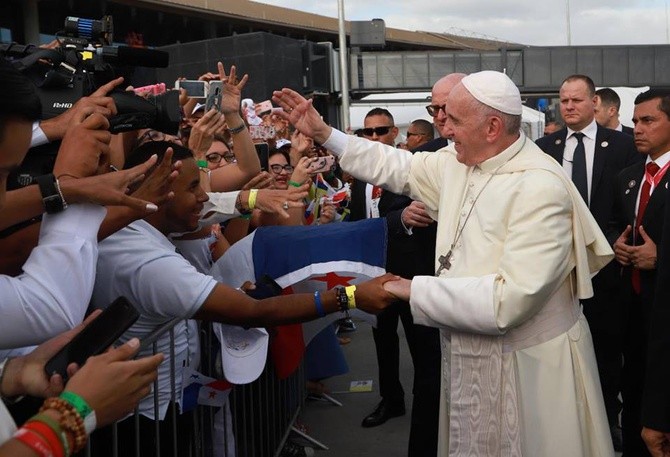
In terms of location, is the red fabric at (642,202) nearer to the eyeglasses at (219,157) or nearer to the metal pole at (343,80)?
the eyeglasses at (219,157)

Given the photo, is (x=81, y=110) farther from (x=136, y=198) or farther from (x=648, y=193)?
(x=648, y=193)

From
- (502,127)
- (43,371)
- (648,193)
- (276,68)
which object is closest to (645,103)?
(648,193)

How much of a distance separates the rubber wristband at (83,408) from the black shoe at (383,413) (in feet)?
14.1

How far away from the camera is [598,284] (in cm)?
564

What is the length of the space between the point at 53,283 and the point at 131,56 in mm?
1193

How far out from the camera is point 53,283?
2357mm

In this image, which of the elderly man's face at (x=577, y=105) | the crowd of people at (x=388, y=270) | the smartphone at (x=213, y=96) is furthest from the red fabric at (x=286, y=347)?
the elderly man's face at (x=577, y=105)

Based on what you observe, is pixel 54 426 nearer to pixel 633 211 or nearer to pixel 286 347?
pixel 286 347

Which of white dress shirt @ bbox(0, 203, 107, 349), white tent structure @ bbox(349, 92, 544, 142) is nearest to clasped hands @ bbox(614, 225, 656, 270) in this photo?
white dress shirt @ bbox(0, 203, 107, 349)

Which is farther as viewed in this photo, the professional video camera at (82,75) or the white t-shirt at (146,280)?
the white t-shirt at (146,280)

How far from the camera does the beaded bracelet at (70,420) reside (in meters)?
1.82

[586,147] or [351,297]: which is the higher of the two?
[586,147]

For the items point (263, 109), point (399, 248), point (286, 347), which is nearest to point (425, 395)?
point (286, 347)

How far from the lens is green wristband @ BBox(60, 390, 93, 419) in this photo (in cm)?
186
